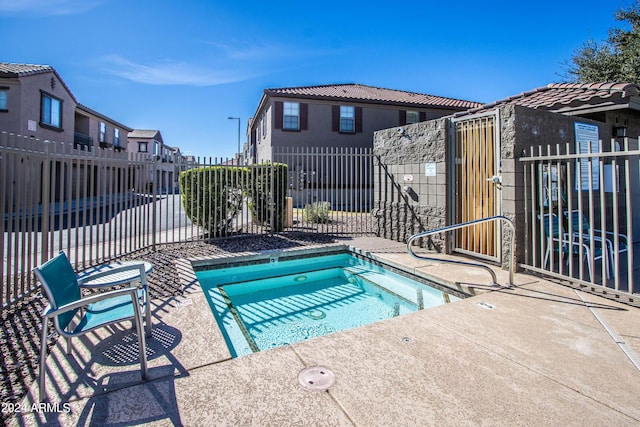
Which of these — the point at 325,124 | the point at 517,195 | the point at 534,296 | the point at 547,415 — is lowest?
the point at 547,415

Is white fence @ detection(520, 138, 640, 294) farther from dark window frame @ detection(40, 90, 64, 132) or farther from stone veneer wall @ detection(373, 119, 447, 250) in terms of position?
dark window frame @ detection(40, 90, 64, 132)

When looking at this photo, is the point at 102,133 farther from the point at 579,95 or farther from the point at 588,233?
the point at 588,233

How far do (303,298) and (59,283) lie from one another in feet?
11.6

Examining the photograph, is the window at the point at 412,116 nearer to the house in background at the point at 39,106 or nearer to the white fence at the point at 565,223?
the white fence at the point at 565,223

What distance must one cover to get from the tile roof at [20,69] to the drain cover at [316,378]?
827 inches

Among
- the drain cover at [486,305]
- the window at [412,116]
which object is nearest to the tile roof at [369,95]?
the window at [412,116]

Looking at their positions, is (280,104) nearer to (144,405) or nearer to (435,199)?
(435,199)

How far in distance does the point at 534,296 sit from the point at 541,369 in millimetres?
1911

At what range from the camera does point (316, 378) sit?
232 centimetres

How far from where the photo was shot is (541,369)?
8.02 ft

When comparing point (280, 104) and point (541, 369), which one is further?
point (280, 104)

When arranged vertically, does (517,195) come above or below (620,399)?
above

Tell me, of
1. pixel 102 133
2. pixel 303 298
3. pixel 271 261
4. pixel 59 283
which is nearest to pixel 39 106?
pixel 102 133

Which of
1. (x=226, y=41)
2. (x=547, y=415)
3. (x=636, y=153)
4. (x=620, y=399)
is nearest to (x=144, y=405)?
(x=547, y=415)
